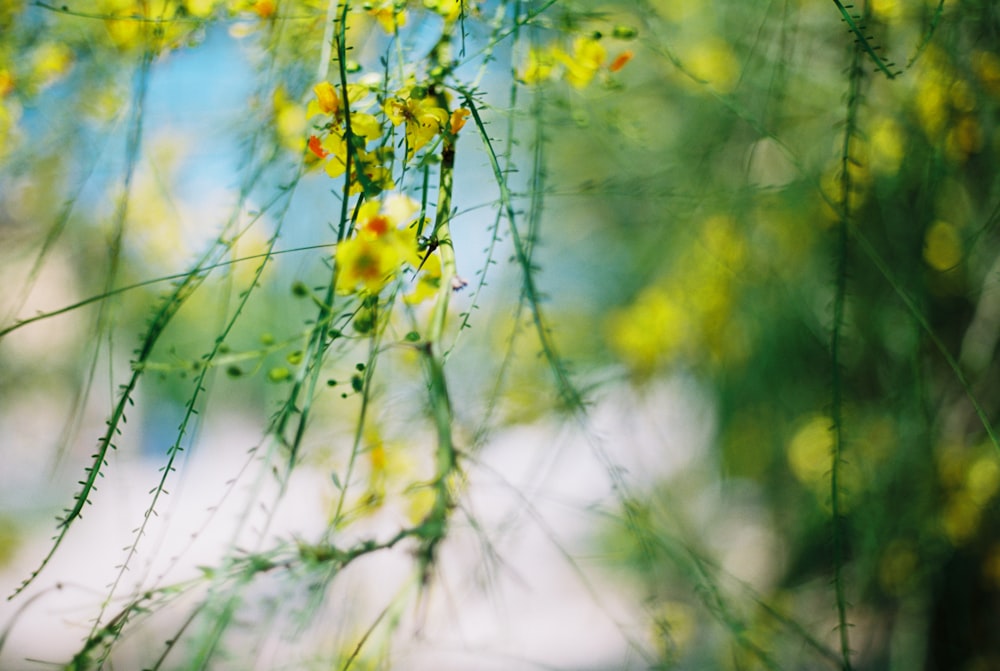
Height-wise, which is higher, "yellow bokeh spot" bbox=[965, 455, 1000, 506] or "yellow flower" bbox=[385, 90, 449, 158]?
"yellow bokeh spot" bbox=[965, 455, 1000, 506]

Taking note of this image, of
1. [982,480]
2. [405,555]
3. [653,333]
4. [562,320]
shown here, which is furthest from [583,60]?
[562,320]

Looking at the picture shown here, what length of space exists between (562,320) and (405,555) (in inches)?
48.1

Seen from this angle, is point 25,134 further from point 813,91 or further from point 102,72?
point 813,91

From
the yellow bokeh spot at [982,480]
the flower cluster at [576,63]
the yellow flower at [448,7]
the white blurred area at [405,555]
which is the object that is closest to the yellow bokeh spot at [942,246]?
the yellow bokeh spot at [982,480]

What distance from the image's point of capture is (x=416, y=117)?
1.29 ft

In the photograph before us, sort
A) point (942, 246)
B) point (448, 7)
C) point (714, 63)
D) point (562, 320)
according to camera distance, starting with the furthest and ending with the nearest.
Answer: point (562, 320)
point (714, 63)
point (942, 246)
point (448, 7)

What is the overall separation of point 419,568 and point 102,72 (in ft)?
2.10

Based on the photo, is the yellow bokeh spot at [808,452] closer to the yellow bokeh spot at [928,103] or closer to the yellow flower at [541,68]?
the yellow bokeh spot at [928,103]

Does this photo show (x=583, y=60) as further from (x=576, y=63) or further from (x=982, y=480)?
(x=982, y=480)

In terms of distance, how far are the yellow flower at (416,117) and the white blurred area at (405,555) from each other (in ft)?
0.60

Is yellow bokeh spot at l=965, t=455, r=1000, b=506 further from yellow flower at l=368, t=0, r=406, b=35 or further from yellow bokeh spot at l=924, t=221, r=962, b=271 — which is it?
yellow flower at l=368, t=0, r=406, b=35

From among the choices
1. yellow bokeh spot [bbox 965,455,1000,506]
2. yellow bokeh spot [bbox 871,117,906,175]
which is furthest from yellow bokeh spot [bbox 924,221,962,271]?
yellow bokeh spot [bbox 965,455,1000,506]

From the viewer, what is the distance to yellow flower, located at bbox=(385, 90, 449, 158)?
385 millimetres

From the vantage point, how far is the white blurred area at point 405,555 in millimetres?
350
